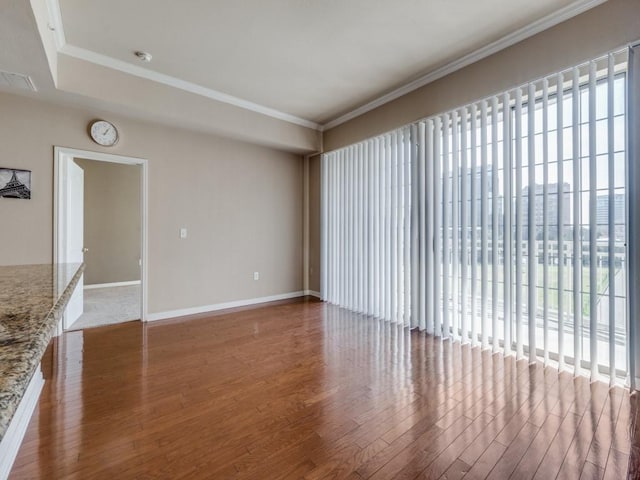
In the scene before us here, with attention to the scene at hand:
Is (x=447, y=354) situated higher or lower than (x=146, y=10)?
lower

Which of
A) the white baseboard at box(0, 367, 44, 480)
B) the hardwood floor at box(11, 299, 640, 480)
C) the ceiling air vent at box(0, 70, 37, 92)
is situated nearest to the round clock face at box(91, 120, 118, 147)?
the ceiling air vent at box(0, 70, 37, 92)

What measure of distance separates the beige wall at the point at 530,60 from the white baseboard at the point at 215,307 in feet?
10.1

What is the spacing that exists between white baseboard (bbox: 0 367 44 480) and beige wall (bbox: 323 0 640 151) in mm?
3848

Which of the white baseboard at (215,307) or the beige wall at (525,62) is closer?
the beige wall at (525,62)

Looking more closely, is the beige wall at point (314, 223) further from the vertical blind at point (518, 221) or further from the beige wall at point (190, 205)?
the vertical blind at point (518, 221)

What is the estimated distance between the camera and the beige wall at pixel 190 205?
3.29m

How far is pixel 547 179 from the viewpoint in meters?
2.64

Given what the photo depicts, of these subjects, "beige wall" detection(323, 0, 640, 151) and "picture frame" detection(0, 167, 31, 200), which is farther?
"picture frame" detection(0, 167, 31, 200)

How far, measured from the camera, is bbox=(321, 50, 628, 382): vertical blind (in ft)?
7.79

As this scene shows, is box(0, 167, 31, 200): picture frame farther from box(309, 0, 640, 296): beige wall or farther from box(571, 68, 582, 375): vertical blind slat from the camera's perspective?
box(571, 68, 582, 375): vertical blind slat

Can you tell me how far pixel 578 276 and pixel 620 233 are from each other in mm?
414

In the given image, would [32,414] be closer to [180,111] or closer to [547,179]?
[180,111]

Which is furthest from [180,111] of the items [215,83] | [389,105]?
[389,105]

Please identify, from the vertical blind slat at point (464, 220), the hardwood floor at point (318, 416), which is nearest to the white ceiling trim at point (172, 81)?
the vertical blind slat at point (464, 220)
